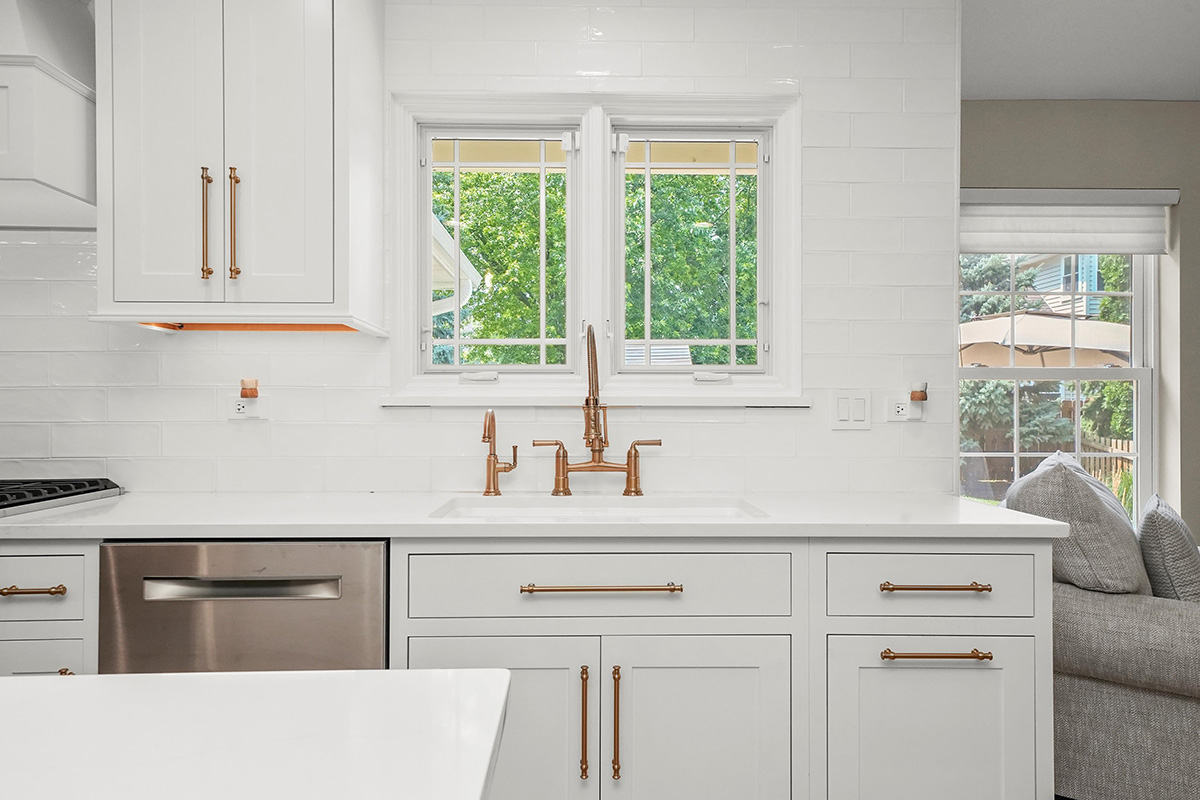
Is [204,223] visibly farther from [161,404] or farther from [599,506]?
[599,506]

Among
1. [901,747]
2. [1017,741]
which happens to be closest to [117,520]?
[901,747]

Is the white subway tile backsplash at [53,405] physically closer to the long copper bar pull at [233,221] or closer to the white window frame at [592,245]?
the long copper bar pull at [233,221]

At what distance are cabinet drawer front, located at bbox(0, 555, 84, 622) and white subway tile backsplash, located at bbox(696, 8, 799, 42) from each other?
225 cm

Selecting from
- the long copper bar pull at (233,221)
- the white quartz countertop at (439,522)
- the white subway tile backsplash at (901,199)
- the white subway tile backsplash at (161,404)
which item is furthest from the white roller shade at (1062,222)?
the white subway tile backsplash at (161,404)

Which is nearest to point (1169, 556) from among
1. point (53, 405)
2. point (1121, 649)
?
point (1121, 649)

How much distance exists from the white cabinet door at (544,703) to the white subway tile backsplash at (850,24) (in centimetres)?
195

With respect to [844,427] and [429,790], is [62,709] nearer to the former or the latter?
[429,790]

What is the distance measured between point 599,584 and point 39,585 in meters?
1.26

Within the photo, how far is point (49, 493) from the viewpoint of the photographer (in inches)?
75.2

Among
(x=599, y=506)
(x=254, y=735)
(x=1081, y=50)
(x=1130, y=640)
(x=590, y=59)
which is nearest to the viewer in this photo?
(x=254, y=735)

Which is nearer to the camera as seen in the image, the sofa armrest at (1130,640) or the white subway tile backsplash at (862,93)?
the sofa armrest at (1130,640)

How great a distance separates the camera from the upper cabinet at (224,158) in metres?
1.96

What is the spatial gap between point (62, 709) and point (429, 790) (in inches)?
13.9

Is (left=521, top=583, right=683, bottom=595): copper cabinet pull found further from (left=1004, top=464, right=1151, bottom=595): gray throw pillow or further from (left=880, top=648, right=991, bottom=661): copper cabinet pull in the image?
(left=1004, top=464, right=1151, bottom=595): gray throw pillow
